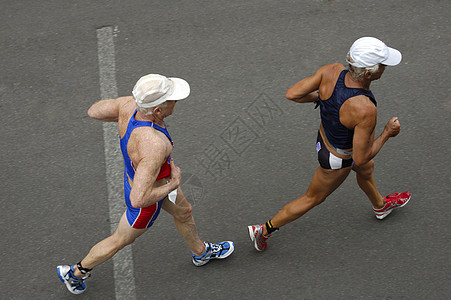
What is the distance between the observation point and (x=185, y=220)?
4191 mm

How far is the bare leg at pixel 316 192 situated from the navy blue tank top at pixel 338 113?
10.7 inches

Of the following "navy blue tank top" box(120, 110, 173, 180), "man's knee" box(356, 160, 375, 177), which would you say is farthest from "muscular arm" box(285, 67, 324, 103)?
"navy blue tank top" box(120, 110, 173, 180)

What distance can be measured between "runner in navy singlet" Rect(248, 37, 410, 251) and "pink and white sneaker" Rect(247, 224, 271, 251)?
7cm

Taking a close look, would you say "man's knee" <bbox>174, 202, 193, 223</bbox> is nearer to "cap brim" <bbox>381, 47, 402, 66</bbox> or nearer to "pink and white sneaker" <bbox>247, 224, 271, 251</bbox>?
"pink and white sneaker" <bbox>247, 224, 271, 251</bbox>

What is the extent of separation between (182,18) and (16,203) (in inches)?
119

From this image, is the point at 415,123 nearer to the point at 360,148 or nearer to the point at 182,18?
the point at 360,148

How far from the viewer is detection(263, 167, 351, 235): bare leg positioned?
4.10 m

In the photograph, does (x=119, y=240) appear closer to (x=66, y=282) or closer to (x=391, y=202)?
(x=66, y=282)

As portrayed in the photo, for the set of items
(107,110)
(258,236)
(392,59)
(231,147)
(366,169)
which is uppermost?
(392,59)

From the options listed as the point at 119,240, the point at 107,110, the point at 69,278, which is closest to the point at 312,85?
the point at 107,110

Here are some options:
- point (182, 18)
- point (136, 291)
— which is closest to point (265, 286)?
point (136, 291)

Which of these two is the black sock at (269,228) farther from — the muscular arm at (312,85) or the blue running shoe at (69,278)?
the blue running shoe at (69,278)

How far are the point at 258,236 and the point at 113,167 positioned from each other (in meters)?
1.69

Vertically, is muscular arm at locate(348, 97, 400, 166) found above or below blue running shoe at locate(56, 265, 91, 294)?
above
